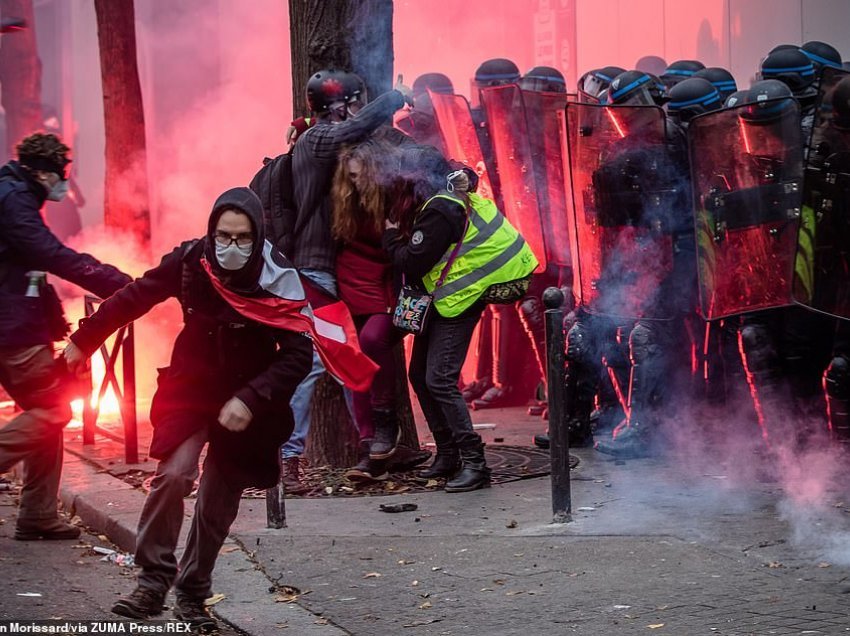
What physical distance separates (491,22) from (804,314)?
22.7 ft

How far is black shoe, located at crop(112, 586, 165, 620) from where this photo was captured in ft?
15.8

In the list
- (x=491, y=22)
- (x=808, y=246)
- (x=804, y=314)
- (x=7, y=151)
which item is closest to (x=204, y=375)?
(x=808, y=246)

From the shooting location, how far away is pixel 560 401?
591 cm

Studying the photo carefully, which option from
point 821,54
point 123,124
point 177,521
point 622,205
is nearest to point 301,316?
point 177,521

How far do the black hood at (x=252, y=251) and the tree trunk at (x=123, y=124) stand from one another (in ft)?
25.0

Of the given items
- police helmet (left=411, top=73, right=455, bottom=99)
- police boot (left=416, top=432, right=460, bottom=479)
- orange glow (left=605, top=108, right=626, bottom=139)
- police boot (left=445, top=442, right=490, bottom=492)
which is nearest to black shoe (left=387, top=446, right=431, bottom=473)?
police boot (left=416, top=432, right=460, bottom=479)

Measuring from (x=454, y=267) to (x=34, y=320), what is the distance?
197 cm

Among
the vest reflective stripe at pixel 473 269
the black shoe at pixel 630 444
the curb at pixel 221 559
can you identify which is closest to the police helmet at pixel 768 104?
the vest reflective stripe at pixel 473 269

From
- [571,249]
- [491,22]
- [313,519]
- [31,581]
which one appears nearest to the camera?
[31,581]

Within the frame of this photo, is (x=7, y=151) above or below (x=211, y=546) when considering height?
above

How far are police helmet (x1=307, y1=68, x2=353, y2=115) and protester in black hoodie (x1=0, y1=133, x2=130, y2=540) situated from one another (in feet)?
4.27

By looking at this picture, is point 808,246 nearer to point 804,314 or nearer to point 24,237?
point 804,314

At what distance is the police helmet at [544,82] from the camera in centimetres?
934

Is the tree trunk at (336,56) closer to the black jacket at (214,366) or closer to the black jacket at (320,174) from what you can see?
the black jacket at (320,174)
